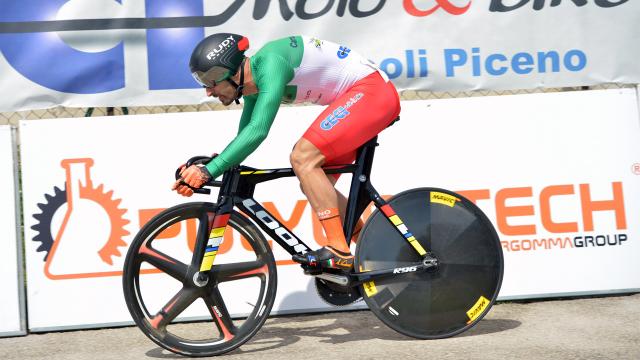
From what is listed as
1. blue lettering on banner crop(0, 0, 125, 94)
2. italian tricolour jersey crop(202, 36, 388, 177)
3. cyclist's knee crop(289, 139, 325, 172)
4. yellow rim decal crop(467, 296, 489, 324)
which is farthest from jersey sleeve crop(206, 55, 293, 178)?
blue lettering on banner crop(0, 0, 125, 94)

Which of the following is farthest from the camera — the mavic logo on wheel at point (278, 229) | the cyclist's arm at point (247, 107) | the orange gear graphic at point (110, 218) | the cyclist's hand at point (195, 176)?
Result: the orange gear graphic at point (110, 218)

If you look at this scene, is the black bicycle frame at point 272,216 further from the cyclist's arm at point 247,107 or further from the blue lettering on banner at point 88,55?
the blue lettering on banner at point 88,55

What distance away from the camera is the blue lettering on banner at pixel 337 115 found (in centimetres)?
435

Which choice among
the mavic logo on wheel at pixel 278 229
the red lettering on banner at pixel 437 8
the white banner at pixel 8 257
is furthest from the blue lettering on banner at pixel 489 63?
the white banner at pixel 8 257

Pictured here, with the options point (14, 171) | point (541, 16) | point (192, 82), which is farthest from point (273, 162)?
point (541, 16)

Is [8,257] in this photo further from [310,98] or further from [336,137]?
[336,137]

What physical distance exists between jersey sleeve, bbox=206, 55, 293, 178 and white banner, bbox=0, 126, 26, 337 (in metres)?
1.90

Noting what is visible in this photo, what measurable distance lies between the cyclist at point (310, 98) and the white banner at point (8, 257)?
68.6 inches

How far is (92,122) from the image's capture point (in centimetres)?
549

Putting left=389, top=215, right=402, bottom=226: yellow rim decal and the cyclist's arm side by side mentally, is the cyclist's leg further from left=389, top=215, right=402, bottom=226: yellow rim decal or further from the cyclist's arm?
the cyclist's arm

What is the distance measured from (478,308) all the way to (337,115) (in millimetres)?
1338

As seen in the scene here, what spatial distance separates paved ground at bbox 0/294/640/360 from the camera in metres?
4.20

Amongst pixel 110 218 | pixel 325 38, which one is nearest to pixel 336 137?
pixel 325 38

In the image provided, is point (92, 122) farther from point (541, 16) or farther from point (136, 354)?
point (541, 16)
